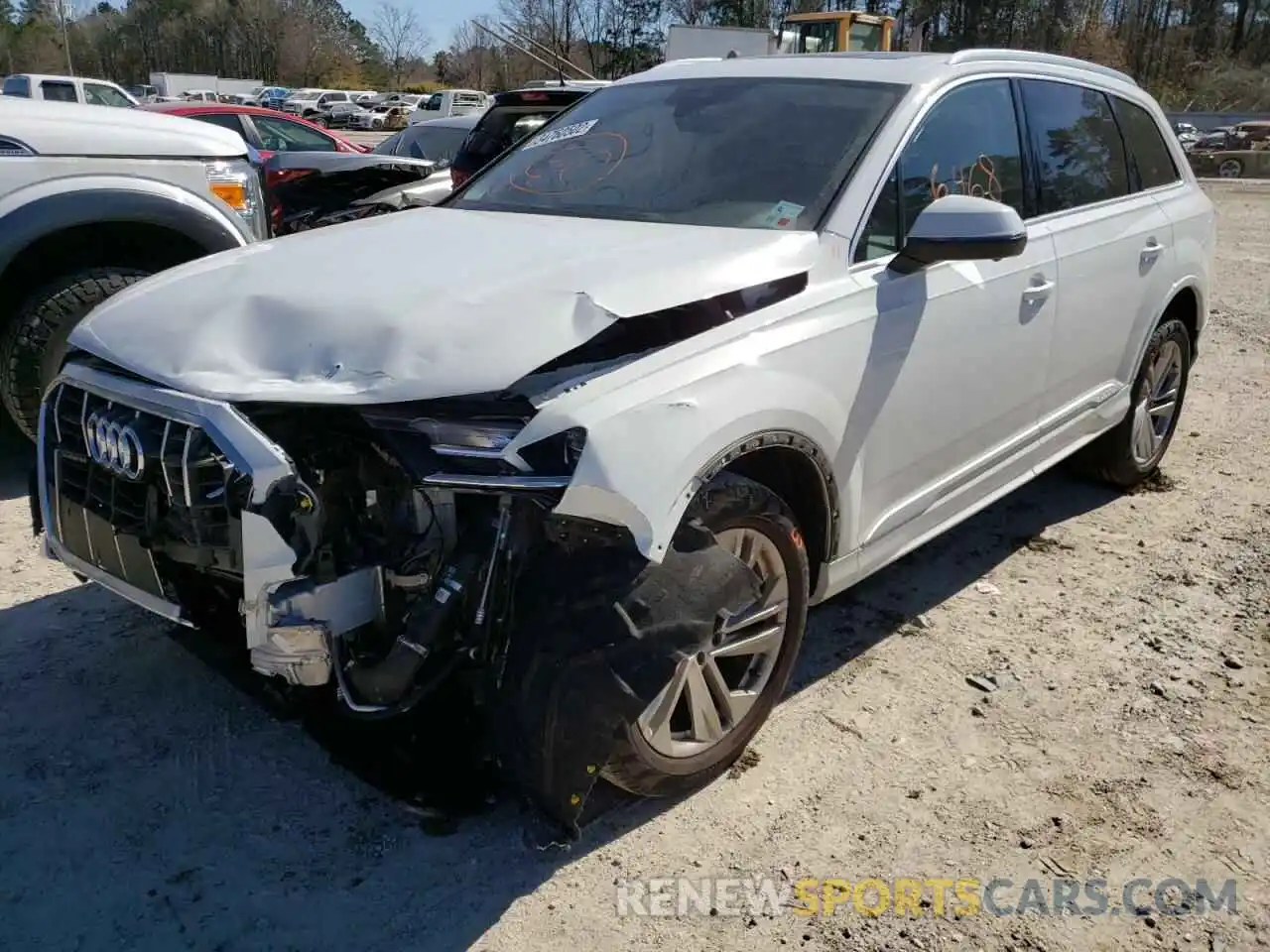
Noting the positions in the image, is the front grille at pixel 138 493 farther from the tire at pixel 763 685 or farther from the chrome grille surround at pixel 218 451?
the tire at pixel 763 685

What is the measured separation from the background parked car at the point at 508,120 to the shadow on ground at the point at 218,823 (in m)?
6.32

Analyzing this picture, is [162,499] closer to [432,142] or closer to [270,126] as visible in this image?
[432,142]

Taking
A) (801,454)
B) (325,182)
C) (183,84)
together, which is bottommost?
(801,454)

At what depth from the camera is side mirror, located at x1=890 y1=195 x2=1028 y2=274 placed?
9.57 feet

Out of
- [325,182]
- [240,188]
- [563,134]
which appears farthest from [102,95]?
[563,134]

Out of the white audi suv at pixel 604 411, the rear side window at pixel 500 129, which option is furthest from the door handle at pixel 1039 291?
the rear side window at pixel 500 129

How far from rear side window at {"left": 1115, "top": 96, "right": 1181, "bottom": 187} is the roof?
53cm

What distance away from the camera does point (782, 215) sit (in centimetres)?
303

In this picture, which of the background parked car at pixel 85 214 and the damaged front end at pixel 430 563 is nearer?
the damaged front end at pixel 430 563

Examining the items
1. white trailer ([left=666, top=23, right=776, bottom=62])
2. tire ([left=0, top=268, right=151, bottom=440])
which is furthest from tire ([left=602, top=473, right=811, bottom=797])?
white trailer ([left=666, top=23, right=776, bottom=62])

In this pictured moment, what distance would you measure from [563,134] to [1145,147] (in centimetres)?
265

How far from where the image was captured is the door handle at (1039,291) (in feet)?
11.8

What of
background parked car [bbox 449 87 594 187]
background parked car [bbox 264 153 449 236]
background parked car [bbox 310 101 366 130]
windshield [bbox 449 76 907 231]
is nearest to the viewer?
windshield [bbox 449 76 907 231]

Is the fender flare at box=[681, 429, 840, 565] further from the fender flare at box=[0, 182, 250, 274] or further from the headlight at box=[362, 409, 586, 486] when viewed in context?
the fender flare at box=[0, 182, 250, 274]
